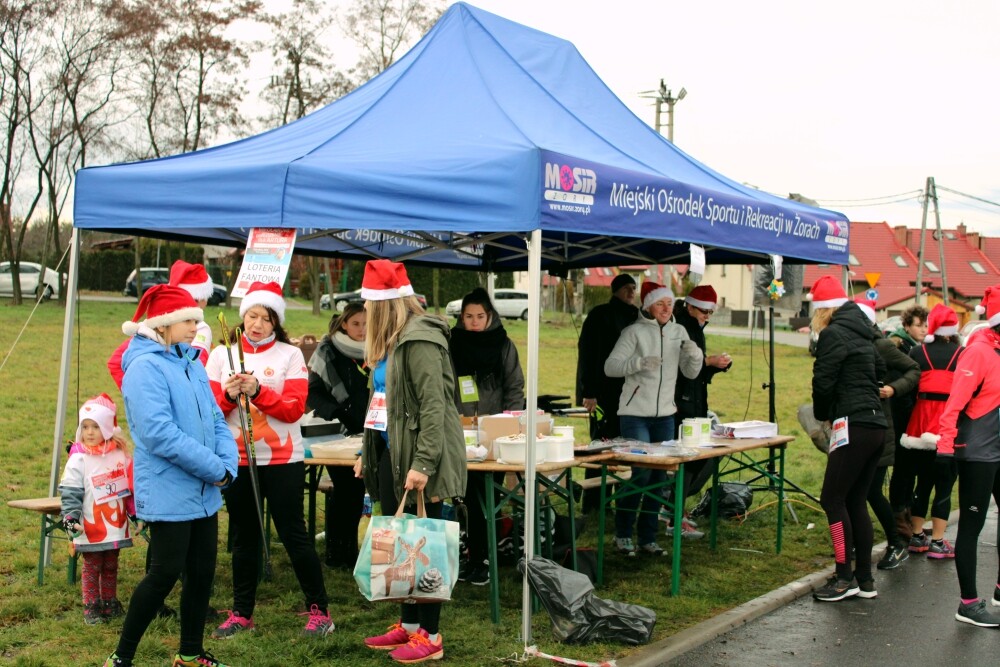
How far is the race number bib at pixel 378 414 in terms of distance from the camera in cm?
456

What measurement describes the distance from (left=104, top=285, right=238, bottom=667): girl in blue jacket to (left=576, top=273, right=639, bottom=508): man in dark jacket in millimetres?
3651

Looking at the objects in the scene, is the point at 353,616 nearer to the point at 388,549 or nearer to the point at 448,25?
the point at 388,549

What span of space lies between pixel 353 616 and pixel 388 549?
1.11m

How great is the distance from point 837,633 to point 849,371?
4.80 feet

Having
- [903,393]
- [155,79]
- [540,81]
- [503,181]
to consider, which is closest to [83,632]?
[503,181]

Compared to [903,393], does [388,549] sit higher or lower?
lower

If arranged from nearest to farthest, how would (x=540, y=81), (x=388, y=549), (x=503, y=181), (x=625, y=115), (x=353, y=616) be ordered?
(x=388, y=549) → (x=503, y=181) → (x=353, y=616) → (x=540, y=81) → (x=625, y=115)

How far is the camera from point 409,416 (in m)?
4.43

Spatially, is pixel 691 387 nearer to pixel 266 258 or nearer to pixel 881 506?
pixel 881 506

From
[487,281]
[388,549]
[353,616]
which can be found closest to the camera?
[388,549]

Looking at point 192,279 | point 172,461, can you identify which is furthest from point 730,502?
point 172,461

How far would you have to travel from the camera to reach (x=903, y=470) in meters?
7.40

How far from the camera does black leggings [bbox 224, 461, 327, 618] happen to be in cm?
480

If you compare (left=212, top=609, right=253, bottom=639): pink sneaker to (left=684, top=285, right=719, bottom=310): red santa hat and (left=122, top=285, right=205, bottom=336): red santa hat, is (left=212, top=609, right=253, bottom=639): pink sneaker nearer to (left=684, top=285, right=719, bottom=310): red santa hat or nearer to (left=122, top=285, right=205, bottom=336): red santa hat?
(left=122, top=285, right=205, bottom=336): red santa hat
